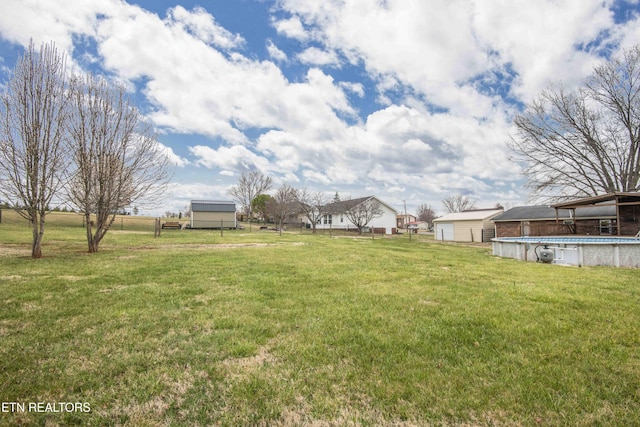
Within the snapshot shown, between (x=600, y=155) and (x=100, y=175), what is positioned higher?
(x=600, y=155)

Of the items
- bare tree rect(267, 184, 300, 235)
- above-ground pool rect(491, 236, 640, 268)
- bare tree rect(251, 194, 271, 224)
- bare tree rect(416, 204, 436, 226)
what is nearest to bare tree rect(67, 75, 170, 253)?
above-ground pool rect(491, 236, 640, 268)

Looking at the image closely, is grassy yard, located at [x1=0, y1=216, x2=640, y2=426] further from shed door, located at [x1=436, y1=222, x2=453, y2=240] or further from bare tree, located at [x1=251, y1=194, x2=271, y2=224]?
bare tree, located at [x1=251, y1=194, x2=271, y2=224]

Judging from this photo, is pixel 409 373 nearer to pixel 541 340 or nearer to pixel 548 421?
pixel 548 421

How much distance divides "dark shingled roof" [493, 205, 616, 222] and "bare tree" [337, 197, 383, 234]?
42.4ft

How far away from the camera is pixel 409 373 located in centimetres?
271

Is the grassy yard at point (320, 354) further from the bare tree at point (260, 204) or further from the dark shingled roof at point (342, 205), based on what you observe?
the bare tree at point (260, 204)

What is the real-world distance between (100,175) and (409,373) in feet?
44.7

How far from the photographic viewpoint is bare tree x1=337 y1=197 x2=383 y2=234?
34.2 m

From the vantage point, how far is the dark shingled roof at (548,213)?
21.1 meters

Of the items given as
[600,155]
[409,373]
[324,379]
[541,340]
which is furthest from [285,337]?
[600,155]

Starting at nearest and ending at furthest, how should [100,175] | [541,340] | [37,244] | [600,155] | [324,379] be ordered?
[324,379]
[541,340]
[37,244]
[100,175]
[600,155]

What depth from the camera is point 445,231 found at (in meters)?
32.3

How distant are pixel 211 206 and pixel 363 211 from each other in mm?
18492

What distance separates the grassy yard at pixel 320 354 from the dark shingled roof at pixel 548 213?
67.8 feet
